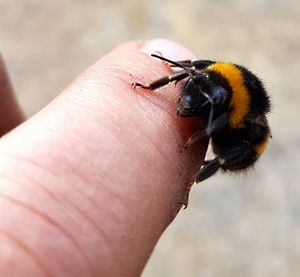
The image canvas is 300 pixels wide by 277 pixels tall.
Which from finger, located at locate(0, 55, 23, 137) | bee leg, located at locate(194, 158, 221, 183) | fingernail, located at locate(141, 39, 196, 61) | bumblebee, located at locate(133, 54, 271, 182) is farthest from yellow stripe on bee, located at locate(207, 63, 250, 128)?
finger, located at locate(0, 55, 23, 137)

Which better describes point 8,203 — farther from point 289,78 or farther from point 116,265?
point 289,78

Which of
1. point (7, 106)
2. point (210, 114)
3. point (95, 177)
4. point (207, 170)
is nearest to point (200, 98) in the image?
point (210, 114)

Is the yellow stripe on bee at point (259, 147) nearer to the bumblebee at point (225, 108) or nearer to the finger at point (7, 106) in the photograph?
the bumblebee at point (225, 108)

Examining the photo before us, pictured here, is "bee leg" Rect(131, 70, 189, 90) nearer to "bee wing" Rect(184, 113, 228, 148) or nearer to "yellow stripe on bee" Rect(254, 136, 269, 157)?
"bee wing" Rect(184, 113, 228, 148)

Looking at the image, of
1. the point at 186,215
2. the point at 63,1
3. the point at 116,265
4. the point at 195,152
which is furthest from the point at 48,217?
the point at 63,1

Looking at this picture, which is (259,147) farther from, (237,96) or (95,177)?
(95,177)

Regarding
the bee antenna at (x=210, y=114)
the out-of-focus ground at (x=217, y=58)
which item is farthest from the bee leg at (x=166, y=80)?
the out-of-focus ground at (x=217, y=58)

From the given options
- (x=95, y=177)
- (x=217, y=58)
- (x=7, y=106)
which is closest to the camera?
(x=95, y=177)
